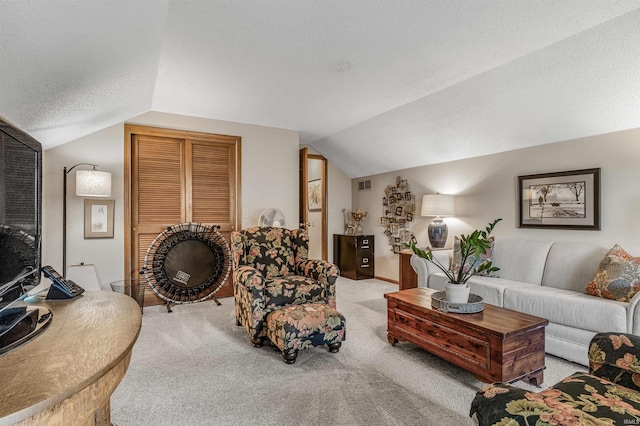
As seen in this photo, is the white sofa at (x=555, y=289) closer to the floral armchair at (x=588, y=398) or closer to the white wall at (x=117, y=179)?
the floral armchair at (x=588, y=398)

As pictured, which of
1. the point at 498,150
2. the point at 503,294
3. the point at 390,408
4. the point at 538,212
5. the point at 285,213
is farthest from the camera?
the point at 285,213

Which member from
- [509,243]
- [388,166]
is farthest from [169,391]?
[388,166]

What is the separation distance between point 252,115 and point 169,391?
3.29 metres

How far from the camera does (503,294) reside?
10.0ft

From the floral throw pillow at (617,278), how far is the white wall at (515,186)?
447mm

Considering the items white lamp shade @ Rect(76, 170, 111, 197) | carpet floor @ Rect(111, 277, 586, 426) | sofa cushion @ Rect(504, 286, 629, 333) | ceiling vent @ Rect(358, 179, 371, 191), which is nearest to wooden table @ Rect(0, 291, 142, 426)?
carpet floor @ Rect(111, 277, 586, 426)

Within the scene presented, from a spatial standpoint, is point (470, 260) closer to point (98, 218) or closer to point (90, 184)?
point (90, 184)

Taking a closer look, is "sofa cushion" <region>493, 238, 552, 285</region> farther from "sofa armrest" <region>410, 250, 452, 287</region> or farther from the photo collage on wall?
the photo collage on wall

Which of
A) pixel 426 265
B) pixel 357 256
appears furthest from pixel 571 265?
pixel 357 256

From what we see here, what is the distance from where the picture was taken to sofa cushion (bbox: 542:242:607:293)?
3.06 metres

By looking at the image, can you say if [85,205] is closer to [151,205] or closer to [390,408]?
[151,205]

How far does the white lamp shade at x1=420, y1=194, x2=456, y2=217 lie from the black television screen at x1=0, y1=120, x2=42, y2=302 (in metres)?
4.04

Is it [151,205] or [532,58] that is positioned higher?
[532,58]

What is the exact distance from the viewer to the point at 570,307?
2.57 metres
